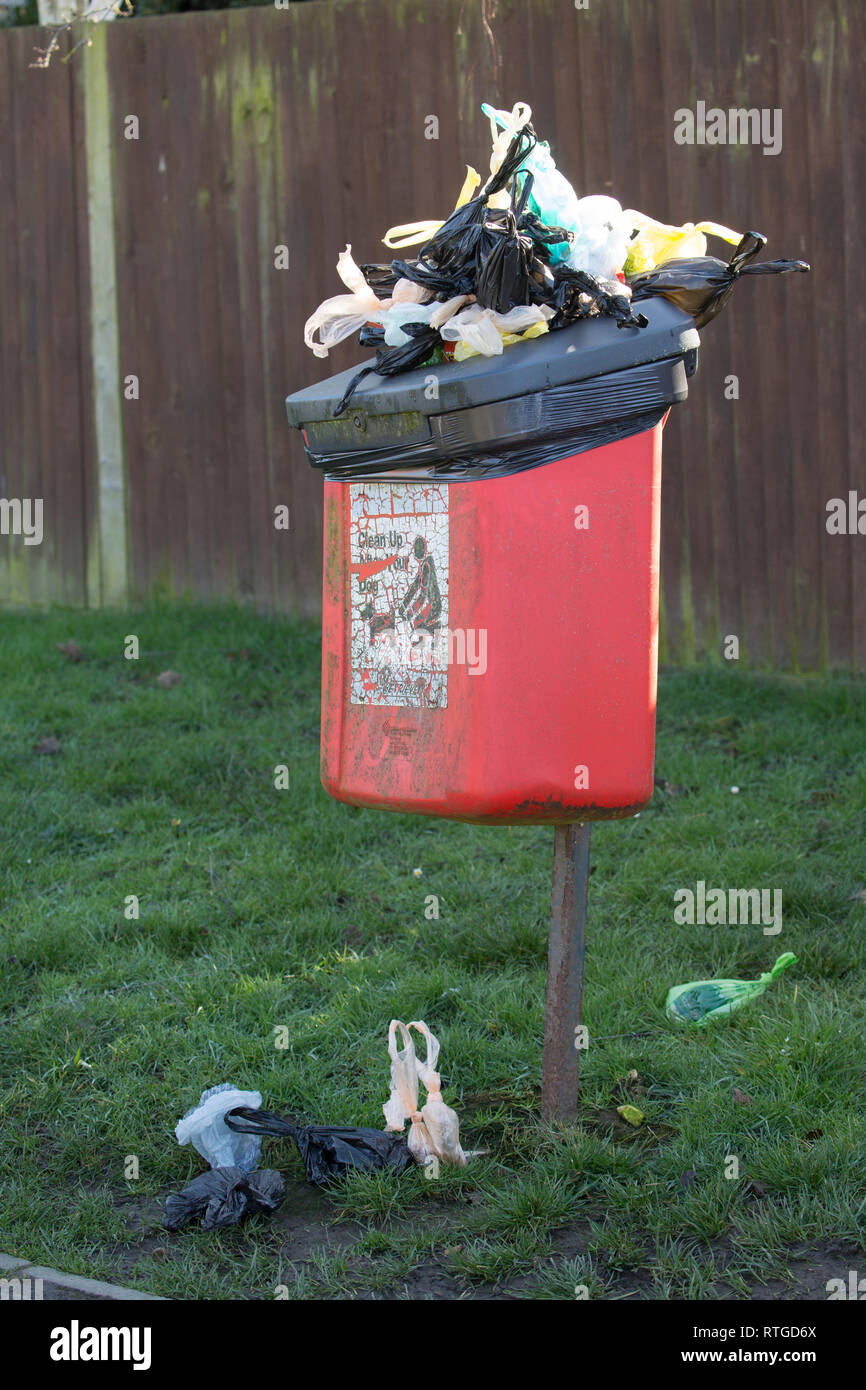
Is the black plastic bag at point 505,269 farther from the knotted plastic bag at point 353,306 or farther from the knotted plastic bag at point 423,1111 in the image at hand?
the knotted plastic bag at point 423,1111

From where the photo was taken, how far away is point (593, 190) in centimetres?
613

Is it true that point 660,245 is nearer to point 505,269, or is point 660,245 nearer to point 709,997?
point 505,269

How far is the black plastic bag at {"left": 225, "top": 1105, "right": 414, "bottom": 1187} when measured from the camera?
296cm

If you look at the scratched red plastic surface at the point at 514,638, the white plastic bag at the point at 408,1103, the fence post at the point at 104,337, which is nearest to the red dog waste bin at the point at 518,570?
the scratched red plastic surface at the point at 514,638

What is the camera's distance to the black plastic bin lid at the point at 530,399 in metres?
2.54

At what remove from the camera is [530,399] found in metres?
2.54

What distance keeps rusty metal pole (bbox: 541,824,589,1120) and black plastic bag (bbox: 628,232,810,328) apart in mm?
1099

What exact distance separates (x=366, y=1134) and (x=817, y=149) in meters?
4.50

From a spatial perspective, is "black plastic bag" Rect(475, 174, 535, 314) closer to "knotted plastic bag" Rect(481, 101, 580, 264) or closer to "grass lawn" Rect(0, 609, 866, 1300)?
"knotted plastic bag" Rect(481, 101, 580, 264)

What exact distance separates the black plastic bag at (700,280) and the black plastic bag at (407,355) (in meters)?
0.42

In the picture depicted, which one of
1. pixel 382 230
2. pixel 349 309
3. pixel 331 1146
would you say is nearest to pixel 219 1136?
pixel 331 1146

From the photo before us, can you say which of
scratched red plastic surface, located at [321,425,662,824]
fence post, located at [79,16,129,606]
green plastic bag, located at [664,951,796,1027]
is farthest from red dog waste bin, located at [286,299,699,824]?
fence post, located at [79,16,129,606]
